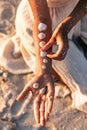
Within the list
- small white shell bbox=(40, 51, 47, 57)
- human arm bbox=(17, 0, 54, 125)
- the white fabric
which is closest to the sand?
the white fabric

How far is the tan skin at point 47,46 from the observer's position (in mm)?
1445

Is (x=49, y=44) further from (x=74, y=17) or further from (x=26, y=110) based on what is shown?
(x=26, y=110)

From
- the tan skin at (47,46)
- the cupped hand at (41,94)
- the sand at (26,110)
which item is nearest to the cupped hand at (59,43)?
the tan skin at (47,46)

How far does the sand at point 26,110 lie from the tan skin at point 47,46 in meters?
0.29

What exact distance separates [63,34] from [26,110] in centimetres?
53

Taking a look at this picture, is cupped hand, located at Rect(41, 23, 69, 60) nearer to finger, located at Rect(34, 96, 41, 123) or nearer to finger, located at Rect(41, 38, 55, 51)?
finger, located at Rect(41, 38, 55, 51)

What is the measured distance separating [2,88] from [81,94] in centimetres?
40

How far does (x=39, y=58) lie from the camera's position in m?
1.56

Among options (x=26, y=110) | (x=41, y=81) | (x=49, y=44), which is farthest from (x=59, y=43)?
(x=26, y=110)

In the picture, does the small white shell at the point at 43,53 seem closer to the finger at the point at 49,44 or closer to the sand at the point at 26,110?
the finger at the point at 49,44

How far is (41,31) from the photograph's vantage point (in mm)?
1516

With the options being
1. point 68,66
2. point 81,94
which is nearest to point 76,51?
point 68,66

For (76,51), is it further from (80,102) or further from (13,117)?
(13,117)

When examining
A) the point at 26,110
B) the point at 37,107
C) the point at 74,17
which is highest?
the point at 74,17
